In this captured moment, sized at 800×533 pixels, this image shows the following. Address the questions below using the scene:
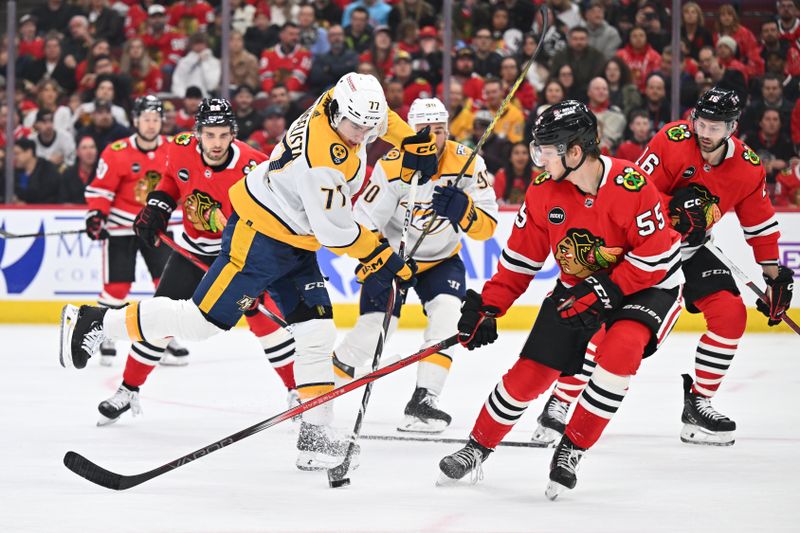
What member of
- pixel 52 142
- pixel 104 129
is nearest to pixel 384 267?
pixel 104 129

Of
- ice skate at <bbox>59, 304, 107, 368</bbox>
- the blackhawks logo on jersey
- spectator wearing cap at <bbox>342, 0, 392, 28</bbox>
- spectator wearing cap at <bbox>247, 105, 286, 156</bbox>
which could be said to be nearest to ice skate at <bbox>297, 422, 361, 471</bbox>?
ice skate at <bbox>59, 304, 107, 368</bbox>

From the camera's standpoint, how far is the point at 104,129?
802 cm

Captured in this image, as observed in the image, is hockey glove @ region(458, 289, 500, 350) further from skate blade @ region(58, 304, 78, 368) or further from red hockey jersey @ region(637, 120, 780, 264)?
skate blade @ region(58, 304, 78, 368)

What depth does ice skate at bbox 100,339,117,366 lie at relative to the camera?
624 centimetres

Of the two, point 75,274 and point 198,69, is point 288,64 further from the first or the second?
point 75,274

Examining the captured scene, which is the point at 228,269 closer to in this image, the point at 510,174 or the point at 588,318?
the point at 588,318

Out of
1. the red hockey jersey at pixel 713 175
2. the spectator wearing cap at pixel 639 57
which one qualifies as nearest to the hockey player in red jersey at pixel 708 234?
the red hockey jersey at pixel 713 175

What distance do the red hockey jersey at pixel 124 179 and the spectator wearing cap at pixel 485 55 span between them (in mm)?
2566

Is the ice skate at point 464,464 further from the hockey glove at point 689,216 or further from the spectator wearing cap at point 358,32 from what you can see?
the spectator wearing cap at point 358,32

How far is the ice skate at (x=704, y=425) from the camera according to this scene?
420 cm

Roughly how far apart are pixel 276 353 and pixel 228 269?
0.88 m

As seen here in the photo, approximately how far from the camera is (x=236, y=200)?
3.87 m

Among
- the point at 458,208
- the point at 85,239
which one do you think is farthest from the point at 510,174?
the point at 458,208

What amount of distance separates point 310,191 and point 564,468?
1.12m
